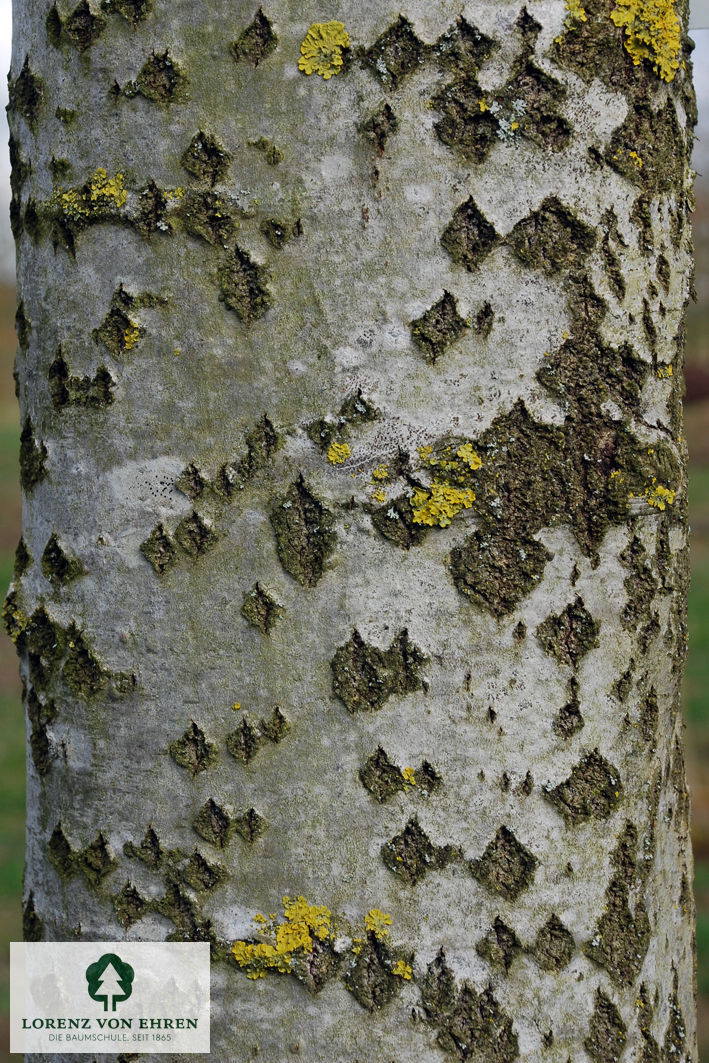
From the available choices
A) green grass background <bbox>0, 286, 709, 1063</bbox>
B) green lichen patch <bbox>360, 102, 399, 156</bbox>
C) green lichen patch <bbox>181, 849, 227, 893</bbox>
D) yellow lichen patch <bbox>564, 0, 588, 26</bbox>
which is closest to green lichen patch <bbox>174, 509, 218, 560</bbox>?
green lichen patch <bbox>181, 849, 227, 893</bbox>

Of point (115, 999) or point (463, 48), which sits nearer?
point (463, 48)

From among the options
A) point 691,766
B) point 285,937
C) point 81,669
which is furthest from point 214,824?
point 691,766

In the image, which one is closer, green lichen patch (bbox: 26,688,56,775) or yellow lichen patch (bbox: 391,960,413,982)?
yellow lichen patch (bbox: 391,960,413,982)

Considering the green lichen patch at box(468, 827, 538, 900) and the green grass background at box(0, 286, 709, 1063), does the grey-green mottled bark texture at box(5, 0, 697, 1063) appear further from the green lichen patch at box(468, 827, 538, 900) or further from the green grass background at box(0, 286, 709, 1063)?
the green grass background at box(0, 286, 709, 1063)

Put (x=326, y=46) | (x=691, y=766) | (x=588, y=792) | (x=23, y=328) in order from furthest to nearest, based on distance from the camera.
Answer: (x=691, y=766) → (x=23, y=328) → (x=588, y=792) → (x=326, y=46)

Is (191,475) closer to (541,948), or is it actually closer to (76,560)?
(76,560)

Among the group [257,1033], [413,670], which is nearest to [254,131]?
[413,670]

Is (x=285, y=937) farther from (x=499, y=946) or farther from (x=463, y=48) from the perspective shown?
(x=463, y=48)
